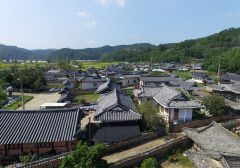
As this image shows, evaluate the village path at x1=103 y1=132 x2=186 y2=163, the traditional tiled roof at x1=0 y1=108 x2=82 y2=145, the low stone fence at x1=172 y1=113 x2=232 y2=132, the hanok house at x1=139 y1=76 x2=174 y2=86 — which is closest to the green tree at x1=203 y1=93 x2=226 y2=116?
the low stone fence at x1=172 y1=113 x2=232 y2=132

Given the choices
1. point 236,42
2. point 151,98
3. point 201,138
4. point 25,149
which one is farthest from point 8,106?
point 236,42

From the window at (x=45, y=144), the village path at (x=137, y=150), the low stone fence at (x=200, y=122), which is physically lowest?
the village path at (x=137, y=150)

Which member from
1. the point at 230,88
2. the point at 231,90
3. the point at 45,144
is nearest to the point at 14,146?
the point at 45,144

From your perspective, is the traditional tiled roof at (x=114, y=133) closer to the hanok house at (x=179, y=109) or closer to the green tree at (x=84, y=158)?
the green tree at (x=84, y=158)

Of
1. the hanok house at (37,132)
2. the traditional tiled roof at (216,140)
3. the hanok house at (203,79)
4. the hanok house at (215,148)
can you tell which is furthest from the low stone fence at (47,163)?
the hanok house at (203,79)

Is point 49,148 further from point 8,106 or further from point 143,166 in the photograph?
point 8,106

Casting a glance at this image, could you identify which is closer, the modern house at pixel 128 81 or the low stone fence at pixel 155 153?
the low stone fence at pixel 155 153

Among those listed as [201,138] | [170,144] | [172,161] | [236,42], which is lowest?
[172,161]
